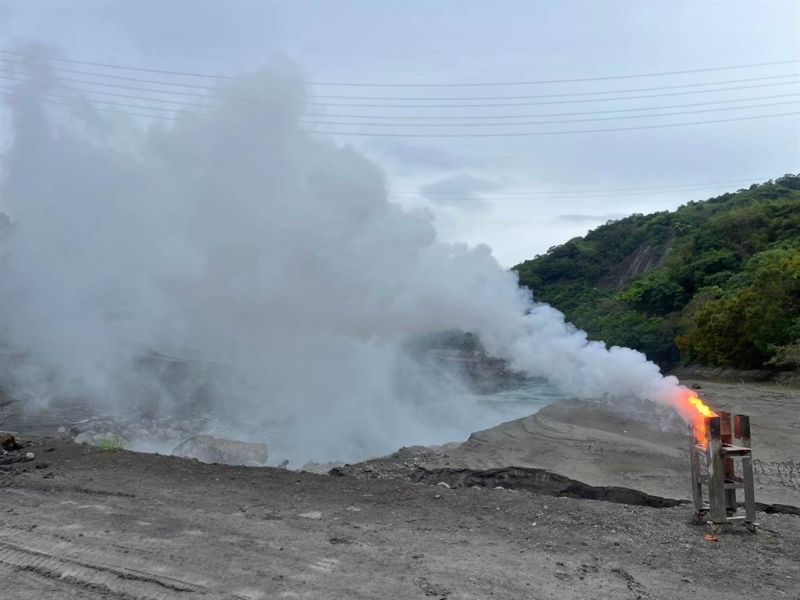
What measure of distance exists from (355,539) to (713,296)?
3648 centimetres

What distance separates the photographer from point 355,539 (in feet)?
22.8

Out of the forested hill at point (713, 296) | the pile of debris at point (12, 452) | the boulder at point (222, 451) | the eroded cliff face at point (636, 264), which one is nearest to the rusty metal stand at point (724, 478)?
the boulder at point (222, 451)

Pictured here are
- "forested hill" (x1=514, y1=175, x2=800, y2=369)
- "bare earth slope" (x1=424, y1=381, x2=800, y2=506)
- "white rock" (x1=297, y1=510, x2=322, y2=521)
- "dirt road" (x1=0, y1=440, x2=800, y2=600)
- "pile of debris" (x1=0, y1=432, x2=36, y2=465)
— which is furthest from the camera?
"forested hill" (x1=514, y1=175, x2=800, y2=369)

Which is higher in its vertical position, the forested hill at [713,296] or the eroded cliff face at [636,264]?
the eroded cliff face at [636,264]

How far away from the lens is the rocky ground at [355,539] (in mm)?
5574

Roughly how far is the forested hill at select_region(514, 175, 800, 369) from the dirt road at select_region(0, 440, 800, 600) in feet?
71.4

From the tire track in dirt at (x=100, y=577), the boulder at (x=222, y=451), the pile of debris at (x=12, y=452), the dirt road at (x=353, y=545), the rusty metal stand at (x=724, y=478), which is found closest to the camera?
the tire track in dirt at (x=100, y=577)

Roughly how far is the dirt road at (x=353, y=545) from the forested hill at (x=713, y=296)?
2175 centimetres

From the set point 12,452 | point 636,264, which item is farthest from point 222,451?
point 636,264

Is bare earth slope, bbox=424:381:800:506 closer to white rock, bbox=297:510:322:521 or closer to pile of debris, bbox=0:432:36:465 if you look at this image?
white rock, bbox=297:510:322:521

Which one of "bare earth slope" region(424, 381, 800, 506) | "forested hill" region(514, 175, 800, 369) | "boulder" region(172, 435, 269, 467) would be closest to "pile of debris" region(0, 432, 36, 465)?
"boulder" region(172, 435, 269, 467)

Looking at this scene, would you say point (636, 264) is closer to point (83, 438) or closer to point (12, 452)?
point (83, 438)

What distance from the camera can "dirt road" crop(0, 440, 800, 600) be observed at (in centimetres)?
555

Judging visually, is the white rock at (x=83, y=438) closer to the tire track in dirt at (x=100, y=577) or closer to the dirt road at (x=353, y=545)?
the dirt road at (x=353, y=545)
